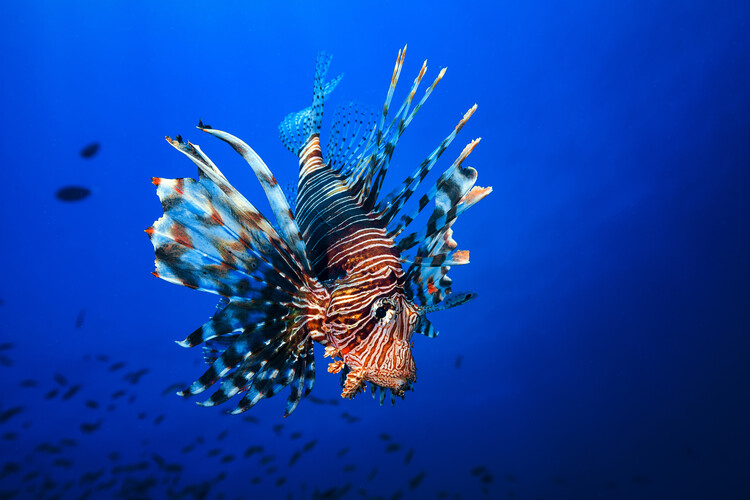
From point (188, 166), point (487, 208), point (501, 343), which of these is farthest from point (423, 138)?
point (501, 343)

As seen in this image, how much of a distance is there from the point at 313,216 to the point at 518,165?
1353cm

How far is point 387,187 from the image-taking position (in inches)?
571

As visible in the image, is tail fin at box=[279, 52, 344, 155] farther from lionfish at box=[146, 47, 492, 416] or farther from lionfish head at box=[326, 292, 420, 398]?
lionfish head at box=[326, 292, 420, 398]

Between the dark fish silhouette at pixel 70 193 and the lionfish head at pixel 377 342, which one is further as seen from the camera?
the dark fish silhouette at pixel 70 193

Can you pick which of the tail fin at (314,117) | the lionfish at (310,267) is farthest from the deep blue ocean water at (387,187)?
the lionfish at (310,267)

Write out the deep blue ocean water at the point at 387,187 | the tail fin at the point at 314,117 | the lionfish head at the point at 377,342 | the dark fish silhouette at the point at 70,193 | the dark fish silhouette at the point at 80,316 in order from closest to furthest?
the lionfish head at the point at 377,342
the tail fin at the point at 314,117
the dark fish silhouette at the point at 70,193
the deep blue ocean water at the point at 387,187
the dark fish silhouette at the point at 80,316

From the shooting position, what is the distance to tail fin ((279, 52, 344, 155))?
3.82m

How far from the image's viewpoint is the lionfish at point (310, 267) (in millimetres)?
1825

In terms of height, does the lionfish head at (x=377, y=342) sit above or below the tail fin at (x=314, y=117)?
below

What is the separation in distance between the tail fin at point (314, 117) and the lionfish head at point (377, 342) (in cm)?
234

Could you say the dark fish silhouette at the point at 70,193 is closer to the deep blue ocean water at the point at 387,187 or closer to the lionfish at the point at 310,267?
the deep blue ocean water at the point at 387,187

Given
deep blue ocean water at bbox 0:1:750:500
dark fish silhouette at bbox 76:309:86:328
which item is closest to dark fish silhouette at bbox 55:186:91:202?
deep blue ocean water at bbox 0:1:750:500

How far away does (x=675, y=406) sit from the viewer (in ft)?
99.5

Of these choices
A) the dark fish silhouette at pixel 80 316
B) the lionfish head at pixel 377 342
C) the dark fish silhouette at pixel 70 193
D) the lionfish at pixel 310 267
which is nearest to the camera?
the lionfish at pixel 310 267
